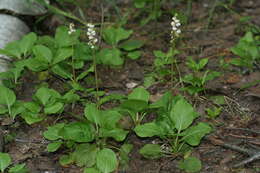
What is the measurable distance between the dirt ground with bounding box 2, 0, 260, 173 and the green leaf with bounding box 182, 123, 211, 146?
0.11 m

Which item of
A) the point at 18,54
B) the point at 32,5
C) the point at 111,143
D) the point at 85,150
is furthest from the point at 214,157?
the point at 32,5

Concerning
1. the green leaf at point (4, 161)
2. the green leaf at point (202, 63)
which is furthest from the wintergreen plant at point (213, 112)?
the green leaf at point (4, 161)

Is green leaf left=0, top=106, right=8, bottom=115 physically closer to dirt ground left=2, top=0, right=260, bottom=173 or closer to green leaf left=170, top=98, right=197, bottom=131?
dirt ground left=2, top=0, right=260, bottom=173

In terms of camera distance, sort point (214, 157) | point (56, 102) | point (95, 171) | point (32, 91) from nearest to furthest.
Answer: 1. point (95, 171)
2. point (214, 157)
3. point (56, 102)
4. point (32, 91)

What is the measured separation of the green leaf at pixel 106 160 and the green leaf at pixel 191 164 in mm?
429

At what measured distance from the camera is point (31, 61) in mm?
3061

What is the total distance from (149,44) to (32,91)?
4.15 ft

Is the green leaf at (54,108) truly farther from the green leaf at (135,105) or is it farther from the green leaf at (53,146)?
the green leaf at (135,105)

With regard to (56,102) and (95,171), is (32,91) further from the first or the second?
(95,171)

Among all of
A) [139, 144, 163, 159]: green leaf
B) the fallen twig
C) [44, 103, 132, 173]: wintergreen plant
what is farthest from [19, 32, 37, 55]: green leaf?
the fallen twig

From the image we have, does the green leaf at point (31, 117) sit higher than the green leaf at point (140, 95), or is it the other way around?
the green leaf at point (140, 95)

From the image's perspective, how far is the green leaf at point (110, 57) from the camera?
3.28m

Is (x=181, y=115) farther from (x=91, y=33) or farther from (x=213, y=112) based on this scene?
(x=91, y=33)

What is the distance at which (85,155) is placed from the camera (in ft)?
7.93
